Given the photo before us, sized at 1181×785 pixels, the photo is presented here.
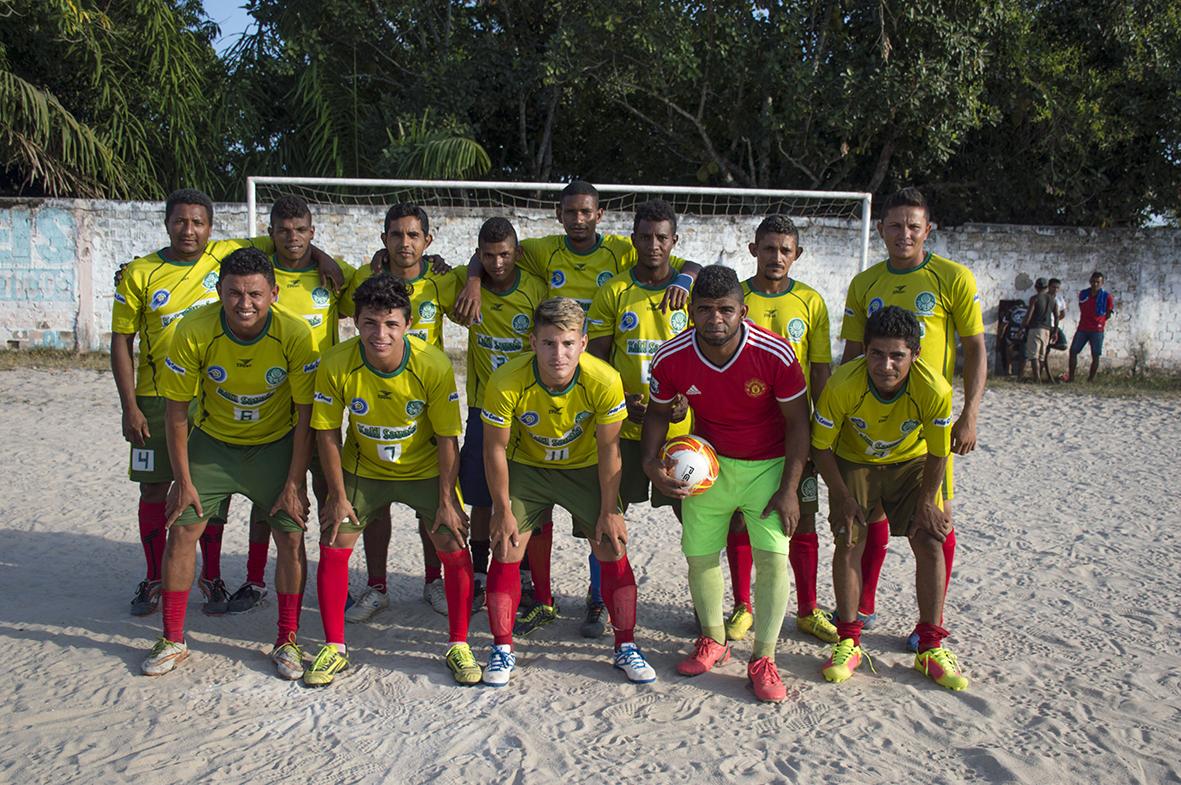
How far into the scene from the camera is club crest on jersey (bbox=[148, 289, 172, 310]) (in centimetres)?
529

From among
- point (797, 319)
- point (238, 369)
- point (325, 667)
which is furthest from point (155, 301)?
point (797, 319)

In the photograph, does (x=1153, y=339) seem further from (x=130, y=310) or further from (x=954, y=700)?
(x=130, y=310)

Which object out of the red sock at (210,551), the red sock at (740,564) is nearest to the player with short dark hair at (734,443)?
the red sock at (740,564)

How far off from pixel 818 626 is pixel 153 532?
12.4ft

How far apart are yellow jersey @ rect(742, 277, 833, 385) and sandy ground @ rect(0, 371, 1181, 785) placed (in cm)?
155

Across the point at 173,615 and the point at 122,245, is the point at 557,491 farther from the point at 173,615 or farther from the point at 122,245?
the point at 122,245

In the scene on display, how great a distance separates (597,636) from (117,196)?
12.6m

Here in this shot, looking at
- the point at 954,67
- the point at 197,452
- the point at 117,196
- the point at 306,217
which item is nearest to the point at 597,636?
the point at 197,452

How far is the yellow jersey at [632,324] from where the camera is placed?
510cm

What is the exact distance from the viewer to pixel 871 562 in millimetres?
5074

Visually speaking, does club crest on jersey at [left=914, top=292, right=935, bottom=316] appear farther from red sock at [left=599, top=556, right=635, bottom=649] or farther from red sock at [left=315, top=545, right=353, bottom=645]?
red sock at [left=315, top=545, right=353, bottom=645]

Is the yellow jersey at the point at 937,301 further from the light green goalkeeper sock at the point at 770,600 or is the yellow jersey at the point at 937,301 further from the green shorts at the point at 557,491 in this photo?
the green shorts at the point at 557,491

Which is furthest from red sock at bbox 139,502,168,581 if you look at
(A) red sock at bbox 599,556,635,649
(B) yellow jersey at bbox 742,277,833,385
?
(B) yellow jersey at bbox 742,277,833,385

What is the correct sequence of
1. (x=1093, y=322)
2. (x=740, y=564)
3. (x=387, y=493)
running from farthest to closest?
(x=1093, y=322), (x=740, y=564), (x=387, y=493)
